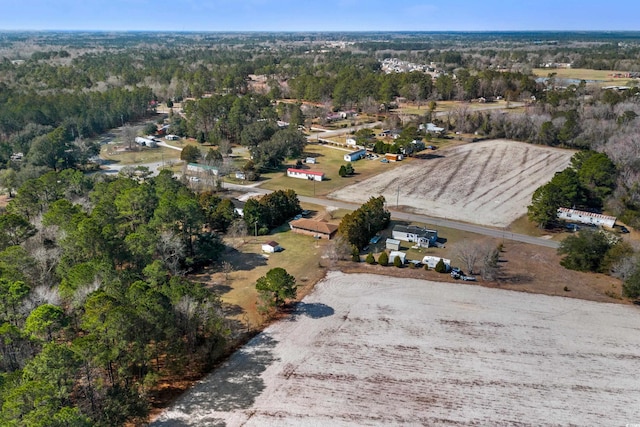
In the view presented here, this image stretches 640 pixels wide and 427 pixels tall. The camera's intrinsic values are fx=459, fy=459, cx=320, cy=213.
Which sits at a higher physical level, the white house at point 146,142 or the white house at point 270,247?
the white house at point 146,142

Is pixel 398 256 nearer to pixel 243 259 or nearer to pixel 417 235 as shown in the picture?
pixel 417 235

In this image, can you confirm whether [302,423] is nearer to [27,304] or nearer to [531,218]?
[27,304]

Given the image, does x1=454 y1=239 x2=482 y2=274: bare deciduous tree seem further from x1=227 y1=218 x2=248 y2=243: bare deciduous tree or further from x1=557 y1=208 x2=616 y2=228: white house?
x1=227 y1=218 x2=248 y2=243: bare deciduous tree

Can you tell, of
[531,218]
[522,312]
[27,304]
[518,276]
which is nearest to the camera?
[27,304]

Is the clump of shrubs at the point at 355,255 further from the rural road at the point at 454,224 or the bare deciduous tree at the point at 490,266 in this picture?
the rural road at the point at 454,224

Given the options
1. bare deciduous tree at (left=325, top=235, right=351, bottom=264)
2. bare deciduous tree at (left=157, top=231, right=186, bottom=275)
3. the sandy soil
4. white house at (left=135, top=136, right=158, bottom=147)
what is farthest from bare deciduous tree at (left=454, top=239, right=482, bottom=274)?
white house at (left=135, top=136, right=158, bottom=147)

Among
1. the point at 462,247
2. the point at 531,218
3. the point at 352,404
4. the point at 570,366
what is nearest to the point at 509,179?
the point at 531,218

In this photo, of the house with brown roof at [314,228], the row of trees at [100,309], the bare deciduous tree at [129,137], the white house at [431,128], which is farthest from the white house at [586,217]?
the bare deciduous tree at [129,137]
